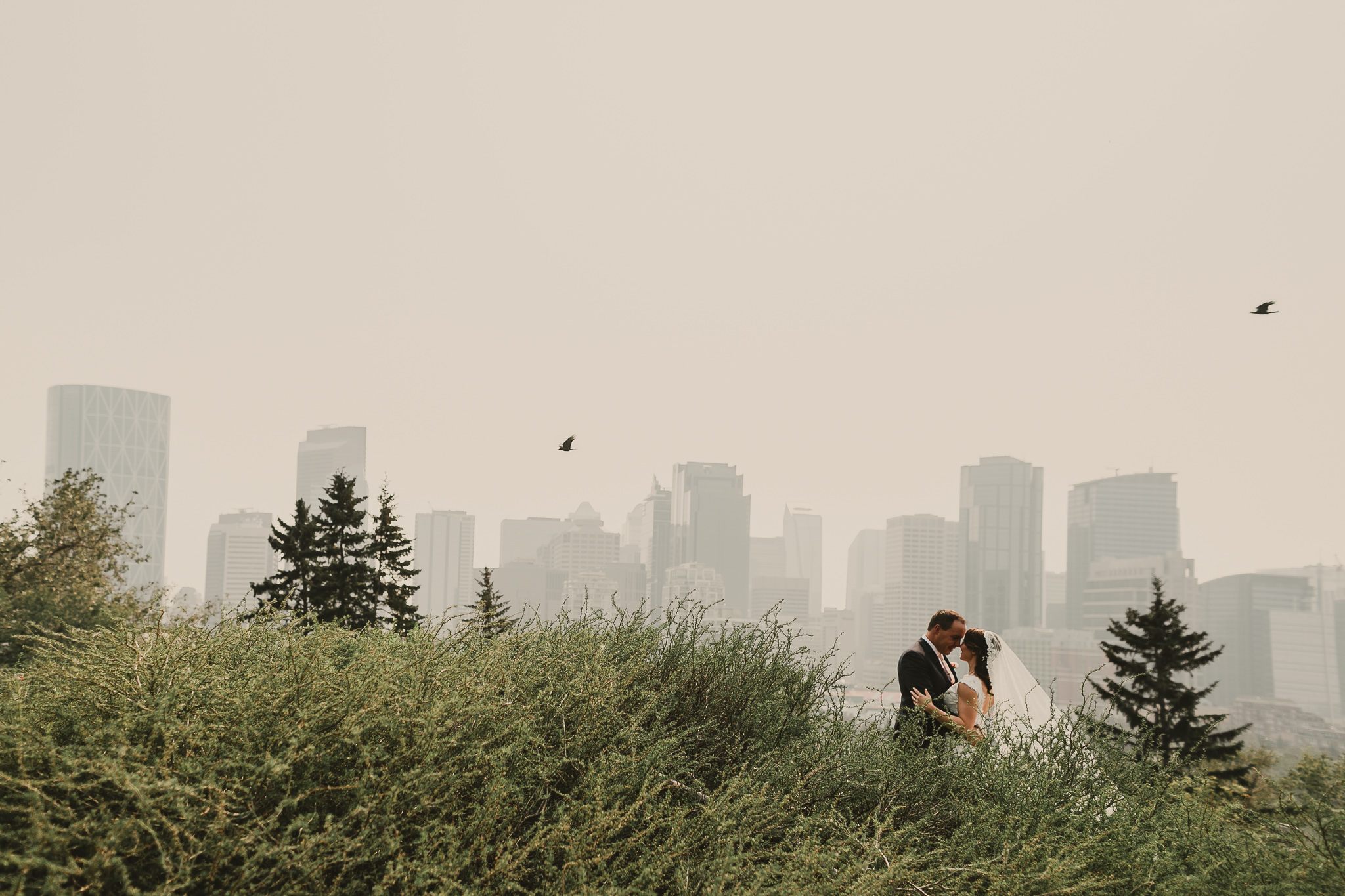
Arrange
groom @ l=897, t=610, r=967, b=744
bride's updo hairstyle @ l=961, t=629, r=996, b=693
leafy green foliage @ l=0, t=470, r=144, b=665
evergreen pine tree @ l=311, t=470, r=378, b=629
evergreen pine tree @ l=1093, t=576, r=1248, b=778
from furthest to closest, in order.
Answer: evergreen pine tree @ l=1093, t=576, r=1248, b=778, evergreen pine tree @ l=311, t=470, r=378, b=629, leafy green foliage @ l=0, t=470, r=144, b=665, bride's updo hairstyle @ l=961, t=629, r=996, b=693, groom @ l=897, t=610, r=967, b=744

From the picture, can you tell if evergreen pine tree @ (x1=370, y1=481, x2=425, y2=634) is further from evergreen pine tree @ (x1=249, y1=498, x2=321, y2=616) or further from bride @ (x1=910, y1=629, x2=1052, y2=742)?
bride @ (x1=910, y1=629, x2=1052, y2=742)

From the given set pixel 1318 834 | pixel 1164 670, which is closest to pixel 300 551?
pixel 1318 834

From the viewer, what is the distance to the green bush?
2697 mm

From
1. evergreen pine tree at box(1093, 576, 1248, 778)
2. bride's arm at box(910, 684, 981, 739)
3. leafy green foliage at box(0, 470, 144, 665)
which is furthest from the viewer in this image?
evergreen pine tree at box(1093, 576, 1248, 778)

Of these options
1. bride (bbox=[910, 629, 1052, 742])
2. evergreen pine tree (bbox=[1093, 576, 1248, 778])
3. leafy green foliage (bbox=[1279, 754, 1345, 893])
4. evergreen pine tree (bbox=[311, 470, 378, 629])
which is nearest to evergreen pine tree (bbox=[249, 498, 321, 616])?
evergreen pine tree (bbox=[311, 470, 378, 629])

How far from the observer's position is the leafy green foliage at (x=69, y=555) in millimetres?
18453

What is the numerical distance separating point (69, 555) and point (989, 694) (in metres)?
26.8

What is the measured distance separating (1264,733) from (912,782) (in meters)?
202

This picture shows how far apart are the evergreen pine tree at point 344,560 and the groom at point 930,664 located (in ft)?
59.9

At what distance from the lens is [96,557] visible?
928 inches

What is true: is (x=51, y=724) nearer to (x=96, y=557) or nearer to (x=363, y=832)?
(x=363, y=832)

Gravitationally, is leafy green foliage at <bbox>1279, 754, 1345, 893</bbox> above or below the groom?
below

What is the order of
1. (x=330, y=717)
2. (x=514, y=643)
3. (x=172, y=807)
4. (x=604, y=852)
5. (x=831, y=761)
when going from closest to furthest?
(x=172, y=807)
(x=604, y=852)
(x=330, y=717)
(x=831, y=761)
(x=514, y=643)

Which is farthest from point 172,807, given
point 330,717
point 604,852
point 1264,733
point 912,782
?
point 1264,733
